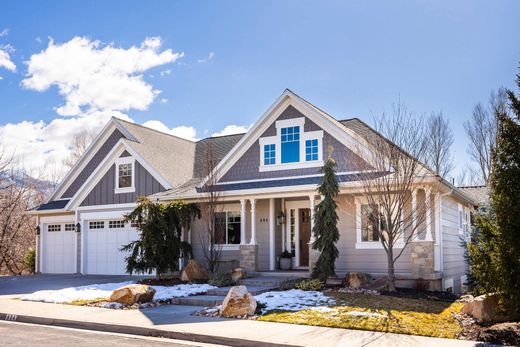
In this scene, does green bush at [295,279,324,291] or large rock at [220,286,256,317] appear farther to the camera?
green bush at [295,279,324,291]

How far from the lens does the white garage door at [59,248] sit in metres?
24.4

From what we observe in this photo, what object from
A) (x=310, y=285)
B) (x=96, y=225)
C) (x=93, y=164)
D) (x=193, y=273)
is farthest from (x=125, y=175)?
(x=310, y=285)

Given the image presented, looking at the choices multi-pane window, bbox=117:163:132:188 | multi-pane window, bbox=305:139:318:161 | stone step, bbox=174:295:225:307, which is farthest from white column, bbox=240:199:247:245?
multi-pane window, bbox=117:163:132:188

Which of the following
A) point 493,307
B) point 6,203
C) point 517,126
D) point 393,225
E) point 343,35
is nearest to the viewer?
point 517,126

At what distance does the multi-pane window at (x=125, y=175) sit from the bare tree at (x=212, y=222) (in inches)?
166

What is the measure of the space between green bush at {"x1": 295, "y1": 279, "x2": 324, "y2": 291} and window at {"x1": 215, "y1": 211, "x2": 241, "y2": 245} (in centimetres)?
554

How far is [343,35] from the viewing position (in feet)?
51.9

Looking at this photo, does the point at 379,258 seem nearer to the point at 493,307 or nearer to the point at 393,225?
the point at 393,225

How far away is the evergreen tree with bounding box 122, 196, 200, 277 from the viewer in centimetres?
1794

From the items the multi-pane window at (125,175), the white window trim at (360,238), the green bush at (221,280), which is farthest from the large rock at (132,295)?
the multi-pane window at (125,175)

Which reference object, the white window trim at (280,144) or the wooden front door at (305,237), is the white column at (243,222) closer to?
the white window trim at (280,144)

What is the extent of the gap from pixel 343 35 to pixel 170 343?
10.4 meters

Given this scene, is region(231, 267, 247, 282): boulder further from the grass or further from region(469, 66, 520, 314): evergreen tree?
region(469, 66, 520, 314): evergreen tree

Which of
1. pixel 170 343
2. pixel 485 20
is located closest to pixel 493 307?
pixel 170 343
